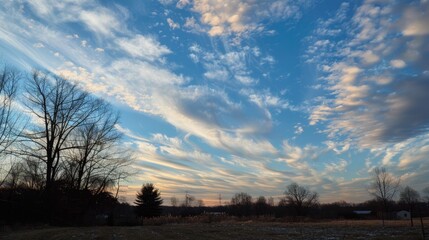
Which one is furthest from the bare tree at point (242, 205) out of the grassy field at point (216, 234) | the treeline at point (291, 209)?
the grassy field at point (216, 234)

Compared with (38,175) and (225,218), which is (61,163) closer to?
(38,175)

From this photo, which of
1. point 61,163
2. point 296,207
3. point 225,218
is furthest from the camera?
point 296,207

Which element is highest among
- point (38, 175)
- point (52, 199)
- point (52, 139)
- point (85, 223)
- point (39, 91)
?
point (39, 91)

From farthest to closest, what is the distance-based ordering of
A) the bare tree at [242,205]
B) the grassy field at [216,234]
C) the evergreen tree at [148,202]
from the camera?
the bare tree at [242,205]
the evergreen tree at [148,202]
the grassy field at [216,234]

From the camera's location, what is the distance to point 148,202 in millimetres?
74125

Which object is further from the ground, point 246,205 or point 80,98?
point 80,98

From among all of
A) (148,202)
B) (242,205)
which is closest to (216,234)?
(148,202)

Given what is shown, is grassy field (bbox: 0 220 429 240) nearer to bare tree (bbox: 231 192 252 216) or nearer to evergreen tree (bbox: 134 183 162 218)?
evergreen tree (bbox: 134 183 162 218)

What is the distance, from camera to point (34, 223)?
39344 mm

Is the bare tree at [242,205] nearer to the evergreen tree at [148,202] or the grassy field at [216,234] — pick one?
the evergreen tree at [148,202]

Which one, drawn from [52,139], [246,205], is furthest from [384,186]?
A: [52,139]

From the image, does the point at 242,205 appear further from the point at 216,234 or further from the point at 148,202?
the point at 216,234

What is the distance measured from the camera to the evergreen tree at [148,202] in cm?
7354

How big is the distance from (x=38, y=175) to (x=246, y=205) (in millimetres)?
98781
